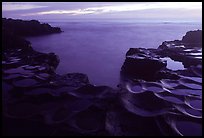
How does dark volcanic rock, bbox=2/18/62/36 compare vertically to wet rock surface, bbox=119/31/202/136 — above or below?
above

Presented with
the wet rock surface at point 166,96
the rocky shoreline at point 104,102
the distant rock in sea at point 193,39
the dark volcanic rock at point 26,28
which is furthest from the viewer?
the dark volcanic rock at point 26,28

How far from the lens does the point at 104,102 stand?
40.4 feet

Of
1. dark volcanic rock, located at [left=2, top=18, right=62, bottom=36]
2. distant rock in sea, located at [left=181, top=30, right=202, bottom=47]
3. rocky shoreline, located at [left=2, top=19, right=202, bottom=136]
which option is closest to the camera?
rocky shoreline, located at [left=2, top=19, right=202, bottom=136]

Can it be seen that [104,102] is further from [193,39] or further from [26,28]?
[26,28]

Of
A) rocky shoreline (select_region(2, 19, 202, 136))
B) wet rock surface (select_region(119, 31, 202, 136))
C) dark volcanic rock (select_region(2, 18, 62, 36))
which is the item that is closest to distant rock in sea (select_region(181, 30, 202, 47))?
wet rock surface (select_region(119, 31, 202, 136))

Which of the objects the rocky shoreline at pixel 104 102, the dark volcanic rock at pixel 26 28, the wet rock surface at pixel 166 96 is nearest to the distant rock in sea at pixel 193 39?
the wet rock surface at pixel 166 96

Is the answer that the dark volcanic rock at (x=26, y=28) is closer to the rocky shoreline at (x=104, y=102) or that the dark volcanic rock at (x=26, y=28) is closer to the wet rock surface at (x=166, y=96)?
the rocky shoreline at (x=104, y=102)

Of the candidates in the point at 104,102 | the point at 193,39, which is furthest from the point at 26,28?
the point at 104,102

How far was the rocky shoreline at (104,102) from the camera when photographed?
33.9 ft

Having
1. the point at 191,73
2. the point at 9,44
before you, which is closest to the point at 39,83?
the point at 191,73

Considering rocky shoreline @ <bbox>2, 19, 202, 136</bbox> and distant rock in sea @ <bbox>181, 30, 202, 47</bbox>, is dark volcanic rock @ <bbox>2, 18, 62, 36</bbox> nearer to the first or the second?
distant rock in sea @ <bbox>181, 30, 202, 47</bbox>

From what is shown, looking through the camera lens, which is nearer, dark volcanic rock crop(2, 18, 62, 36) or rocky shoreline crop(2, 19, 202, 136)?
rocky shoreline crop(2, 19, 202, 136)

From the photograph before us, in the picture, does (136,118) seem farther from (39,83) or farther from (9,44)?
(9,44)

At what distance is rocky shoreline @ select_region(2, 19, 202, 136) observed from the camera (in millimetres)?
10336
